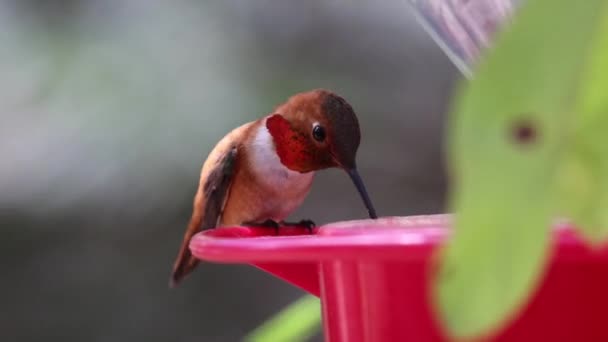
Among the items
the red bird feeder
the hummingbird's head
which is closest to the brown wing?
the hummingbird's head

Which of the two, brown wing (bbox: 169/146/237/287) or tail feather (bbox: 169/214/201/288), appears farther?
tail feather (bbox: 169/214/201/288)

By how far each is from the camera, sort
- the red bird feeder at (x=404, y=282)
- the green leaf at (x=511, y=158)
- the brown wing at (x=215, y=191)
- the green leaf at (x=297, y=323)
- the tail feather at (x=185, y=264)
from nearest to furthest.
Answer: the green leaf at (x=511, y=158) < the red bird feeder at (x=404, y=282) < the green leaf at (x=297, y=323) < the brown wing at (x=215, y=191) < the tail feather at (x=185, y=264)

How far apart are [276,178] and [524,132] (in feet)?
Result: 5.07

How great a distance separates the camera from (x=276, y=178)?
180 centimetres

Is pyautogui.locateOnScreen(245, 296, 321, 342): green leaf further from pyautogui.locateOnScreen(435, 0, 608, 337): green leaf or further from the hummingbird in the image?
pyautogui.locateOnScreen(435, 0, 608, 337): green leaf

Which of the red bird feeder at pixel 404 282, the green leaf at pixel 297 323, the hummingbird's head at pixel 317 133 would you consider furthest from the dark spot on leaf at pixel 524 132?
the hummingbird's head at pixel 317 133

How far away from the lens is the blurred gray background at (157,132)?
3029 millimetres

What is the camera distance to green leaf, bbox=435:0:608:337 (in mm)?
235

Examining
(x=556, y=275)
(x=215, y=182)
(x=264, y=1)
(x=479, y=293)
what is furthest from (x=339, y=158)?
(x=264, y=1)

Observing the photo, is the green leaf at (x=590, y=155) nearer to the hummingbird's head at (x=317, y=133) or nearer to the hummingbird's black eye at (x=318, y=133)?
the hummingbird's head at (x=317, y=133)

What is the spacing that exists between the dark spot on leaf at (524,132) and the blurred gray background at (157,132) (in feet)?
9.12

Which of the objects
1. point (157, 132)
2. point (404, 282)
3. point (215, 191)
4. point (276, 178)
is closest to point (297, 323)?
point (404, 282)

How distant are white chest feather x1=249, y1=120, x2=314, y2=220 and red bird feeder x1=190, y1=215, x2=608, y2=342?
112 centimetres

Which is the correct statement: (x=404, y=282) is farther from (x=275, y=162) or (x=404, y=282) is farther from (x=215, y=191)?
(x=275, y=162)
